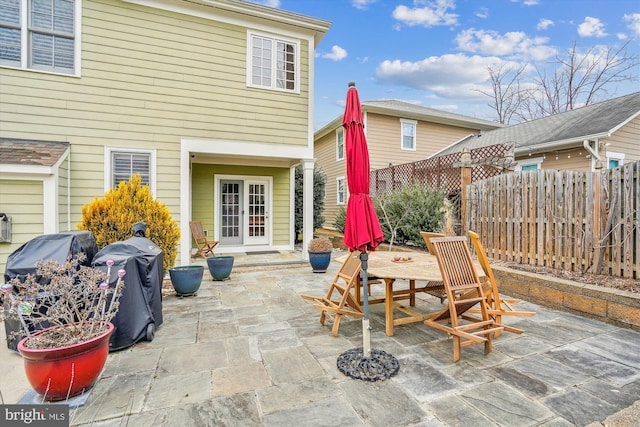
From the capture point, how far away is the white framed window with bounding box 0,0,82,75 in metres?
5.42

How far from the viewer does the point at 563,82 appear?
17859 millimetres

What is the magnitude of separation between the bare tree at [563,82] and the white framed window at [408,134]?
36.1 ft

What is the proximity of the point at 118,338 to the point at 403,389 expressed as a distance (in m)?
2.60

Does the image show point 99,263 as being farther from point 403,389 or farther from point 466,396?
point 466,396

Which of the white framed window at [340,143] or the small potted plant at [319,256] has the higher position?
the white framed window at [340,143]

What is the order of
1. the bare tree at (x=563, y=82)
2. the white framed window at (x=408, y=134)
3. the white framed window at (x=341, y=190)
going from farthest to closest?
the bare tree at (x=563, y=82)
the white framed window at (x=341, y=190)
the white framed window at (x=408, y=134)

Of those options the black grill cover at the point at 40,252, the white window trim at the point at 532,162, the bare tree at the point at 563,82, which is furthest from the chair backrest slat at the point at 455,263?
the bare tree at the point at 563,82

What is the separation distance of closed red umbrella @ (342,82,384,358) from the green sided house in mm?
4546

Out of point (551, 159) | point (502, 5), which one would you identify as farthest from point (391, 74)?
point (551, 159)

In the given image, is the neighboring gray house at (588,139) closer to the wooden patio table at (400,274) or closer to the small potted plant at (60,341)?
the wooden patio table at (400,274)

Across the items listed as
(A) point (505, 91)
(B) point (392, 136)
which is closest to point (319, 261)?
(B) point (392, 136)

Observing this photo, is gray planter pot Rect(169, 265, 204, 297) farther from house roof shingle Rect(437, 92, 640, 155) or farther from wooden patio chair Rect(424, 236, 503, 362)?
house roof shingle Rect(437, 92, 640, 155)

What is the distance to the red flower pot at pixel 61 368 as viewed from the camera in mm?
1997

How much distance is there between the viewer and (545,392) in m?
2.19
